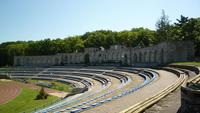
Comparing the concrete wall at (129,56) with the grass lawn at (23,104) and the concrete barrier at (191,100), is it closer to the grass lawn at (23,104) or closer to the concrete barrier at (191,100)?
the grass lawn at (23,104)

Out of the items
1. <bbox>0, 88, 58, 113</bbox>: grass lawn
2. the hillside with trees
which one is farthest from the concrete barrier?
the hillside with trees

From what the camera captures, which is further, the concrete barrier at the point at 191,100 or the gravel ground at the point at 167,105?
the gravel ground at the point at 167,105

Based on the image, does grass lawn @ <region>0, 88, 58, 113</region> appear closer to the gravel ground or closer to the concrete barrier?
the gravel ground

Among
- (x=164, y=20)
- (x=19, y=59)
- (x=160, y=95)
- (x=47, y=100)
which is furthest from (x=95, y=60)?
(x=160, y=95)

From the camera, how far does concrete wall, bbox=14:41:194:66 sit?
43.2 m

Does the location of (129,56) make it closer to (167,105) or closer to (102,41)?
(102,41)

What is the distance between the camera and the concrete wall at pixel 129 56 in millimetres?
43219

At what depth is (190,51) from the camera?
4331 cm

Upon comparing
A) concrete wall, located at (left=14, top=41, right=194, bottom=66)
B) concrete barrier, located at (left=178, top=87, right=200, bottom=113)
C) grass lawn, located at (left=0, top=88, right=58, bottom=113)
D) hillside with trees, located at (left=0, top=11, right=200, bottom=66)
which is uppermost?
hillside with trees, located at (left=0, top=11, right=200, bottom=66)

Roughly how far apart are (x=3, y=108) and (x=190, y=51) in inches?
1078

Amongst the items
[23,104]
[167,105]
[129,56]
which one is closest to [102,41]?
[129,56]

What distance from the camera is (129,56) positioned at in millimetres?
62312

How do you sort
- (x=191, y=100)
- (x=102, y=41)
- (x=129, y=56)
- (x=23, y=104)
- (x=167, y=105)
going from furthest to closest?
(x=102, y=41) → (x=129, y=56) → (x=23, y=104) → (x=167, y=105) → (x=191, y=100)

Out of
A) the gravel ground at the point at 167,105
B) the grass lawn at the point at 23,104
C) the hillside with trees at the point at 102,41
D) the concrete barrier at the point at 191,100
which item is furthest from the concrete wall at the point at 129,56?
the concrete barrier at the point at 191,100
